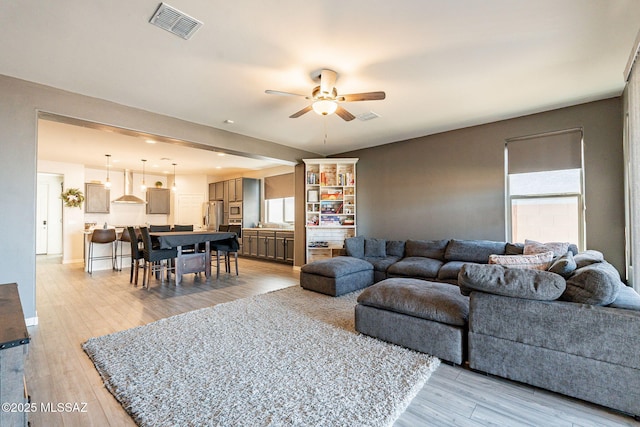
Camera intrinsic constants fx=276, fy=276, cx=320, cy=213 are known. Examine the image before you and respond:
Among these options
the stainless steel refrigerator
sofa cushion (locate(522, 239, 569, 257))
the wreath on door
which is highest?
the wreath on door

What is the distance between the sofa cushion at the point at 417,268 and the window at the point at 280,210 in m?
4.11

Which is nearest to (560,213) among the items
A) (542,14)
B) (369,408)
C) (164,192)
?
(542,14)

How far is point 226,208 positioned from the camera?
8766 mm

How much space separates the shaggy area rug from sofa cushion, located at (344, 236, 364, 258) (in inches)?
82.6

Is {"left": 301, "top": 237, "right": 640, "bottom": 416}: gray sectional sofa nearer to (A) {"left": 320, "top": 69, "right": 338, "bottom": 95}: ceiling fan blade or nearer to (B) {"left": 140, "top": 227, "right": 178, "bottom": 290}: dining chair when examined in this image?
(A) {"left": 320, "top": 69, "right": 338, "bottom": 95}: ceiling fan blade

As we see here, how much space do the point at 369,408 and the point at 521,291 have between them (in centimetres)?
127

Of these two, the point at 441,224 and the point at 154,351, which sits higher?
the point at 441,224

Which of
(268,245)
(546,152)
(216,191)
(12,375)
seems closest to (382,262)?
(546,152)

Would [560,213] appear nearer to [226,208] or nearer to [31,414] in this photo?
[31,414]

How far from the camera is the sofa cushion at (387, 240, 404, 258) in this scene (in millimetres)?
5191

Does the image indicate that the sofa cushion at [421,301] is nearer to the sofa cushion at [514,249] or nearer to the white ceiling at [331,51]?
the sofa cushion at [514,249]

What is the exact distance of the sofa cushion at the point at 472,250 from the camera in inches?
164

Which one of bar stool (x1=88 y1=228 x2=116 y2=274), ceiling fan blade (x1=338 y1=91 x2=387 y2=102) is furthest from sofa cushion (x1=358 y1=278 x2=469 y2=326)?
bar stool (x1=88 y1=228 x2=116 y2=274)

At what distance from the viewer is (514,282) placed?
6.26ft
